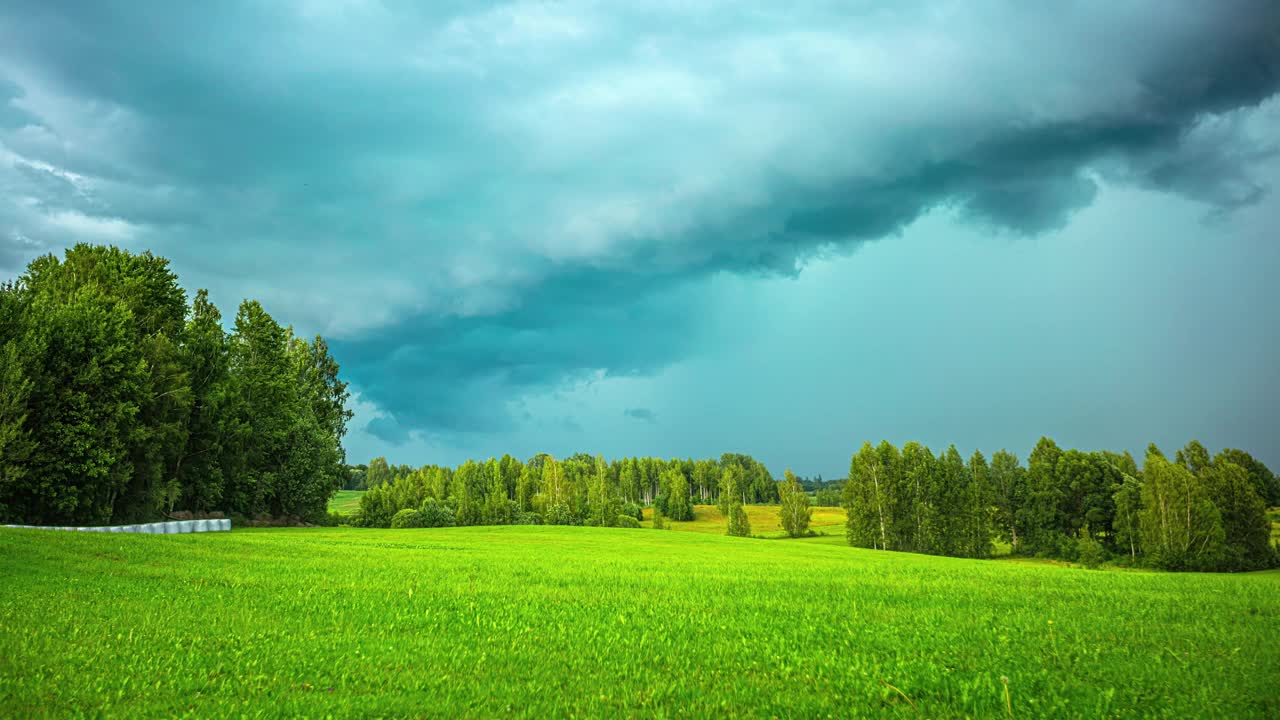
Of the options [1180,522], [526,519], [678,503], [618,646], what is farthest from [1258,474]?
[618,646]

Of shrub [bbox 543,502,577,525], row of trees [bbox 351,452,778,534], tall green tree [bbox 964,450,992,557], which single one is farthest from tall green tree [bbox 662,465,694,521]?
tall green tree [bbox 964,450,992,557]

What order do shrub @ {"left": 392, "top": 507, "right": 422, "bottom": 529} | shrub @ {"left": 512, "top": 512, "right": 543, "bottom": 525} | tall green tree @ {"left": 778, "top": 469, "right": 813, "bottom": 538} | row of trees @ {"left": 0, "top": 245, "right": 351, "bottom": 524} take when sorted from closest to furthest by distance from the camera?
row of trees @ {"left": 0, "top": 245, "right": 351, "bottom": 524} → shrub @ {"left": 392, "top": 507, "right": 422, "bottom": 529} → shrub @ {"left": 512, "top": 512, "right": 543, "bottom": 525} → tall green tree @ {"left": 778, "top": 469, "right": 813, "bottom": 538}

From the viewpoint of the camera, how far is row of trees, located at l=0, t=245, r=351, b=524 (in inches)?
1582

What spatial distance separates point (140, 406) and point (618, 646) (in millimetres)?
48803

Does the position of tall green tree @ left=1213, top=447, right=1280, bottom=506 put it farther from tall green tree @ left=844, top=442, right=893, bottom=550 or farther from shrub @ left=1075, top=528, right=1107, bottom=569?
tall green tree @ left=844, top=442, right=893, bottom=550

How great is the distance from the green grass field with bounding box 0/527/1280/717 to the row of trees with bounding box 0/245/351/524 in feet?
98.8

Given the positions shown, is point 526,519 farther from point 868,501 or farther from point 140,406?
point 140,406

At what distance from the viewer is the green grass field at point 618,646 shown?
708 cm

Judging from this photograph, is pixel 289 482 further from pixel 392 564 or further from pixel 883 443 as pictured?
pixel 883 443

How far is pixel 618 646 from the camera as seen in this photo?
31.5 ft

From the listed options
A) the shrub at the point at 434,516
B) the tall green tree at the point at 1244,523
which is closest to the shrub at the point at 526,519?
the shrub at the point at 434,516

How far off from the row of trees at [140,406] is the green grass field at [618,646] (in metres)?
30.1

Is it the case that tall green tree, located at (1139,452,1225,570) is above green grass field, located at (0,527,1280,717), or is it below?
below

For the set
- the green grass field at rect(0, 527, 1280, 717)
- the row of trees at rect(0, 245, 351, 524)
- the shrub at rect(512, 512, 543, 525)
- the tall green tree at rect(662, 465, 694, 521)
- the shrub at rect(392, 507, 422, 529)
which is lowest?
the tall green tree at rect(662, 465, 694, 521)
